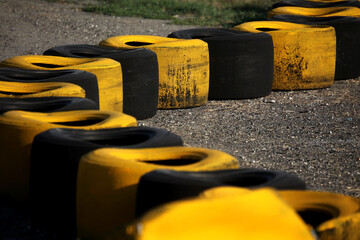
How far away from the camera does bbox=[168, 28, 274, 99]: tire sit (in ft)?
20.1

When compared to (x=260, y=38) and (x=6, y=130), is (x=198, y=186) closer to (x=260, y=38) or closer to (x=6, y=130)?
(x=6, y=130)

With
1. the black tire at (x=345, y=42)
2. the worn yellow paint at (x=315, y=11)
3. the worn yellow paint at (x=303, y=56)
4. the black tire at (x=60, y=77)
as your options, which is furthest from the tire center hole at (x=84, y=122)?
the worn yellow paint at (x=315, y=11)

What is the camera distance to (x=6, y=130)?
3.41 m

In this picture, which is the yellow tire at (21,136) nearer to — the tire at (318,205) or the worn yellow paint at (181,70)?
the tire at (318,205)

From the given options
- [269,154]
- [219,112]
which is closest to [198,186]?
[269,154]

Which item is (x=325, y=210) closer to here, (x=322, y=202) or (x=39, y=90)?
(x=322, y=202)

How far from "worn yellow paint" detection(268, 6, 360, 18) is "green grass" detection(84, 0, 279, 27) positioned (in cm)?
299

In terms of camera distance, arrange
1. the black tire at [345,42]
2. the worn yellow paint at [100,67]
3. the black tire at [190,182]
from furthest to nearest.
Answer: the black tire at [345,42]
the worn yellow paint at [100,67]
the black tire at [190,182]

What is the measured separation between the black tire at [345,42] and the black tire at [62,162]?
4.45 meters

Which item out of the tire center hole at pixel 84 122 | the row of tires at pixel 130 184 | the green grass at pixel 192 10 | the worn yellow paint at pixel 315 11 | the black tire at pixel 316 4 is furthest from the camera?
the green grass at pixel 192 10

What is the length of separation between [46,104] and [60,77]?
0.65m

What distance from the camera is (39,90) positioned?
14.1 ft

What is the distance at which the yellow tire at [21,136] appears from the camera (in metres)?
3.38

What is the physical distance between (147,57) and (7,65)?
1.16 metres
